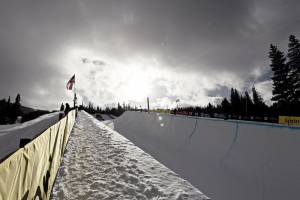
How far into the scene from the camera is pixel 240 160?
25.8ft

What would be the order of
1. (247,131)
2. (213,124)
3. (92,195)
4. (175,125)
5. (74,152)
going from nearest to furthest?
(92,195) → (247,131) → (74,152) → (213,124) → (175,125)

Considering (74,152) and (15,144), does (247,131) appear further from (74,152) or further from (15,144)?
(15,144)

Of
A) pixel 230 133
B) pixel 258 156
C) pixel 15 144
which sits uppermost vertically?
pixel 230 133

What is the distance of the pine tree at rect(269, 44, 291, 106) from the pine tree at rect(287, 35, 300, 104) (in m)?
0.91

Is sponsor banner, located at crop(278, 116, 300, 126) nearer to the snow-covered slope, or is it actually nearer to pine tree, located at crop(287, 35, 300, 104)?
the snow-covered slope

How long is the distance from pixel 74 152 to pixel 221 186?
6.55 meters

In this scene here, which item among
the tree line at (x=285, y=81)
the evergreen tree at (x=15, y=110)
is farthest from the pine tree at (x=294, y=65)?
the evergreen tree at (x=15, y=110)

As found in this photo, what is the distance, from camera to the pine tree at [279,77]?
→ 4309 cm

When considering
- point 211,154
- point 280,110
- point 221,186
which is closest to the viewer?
point 221,186

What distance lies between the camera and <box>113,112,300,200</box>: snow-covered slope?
19.4 ft

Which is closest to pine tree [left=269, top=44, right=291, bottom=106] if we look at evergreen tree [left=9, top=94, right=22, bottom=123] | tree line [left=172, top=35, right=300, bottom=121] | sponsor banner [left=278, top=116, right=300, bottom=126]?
tree line [left=172, top=35, right=300, bottom=121]

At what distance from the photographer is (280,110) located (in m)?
40.3

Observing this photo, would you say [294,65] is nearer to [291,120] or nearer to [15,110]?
[291,120]

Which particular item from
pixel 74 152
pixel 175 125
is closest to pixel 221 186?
pixel 74 152
